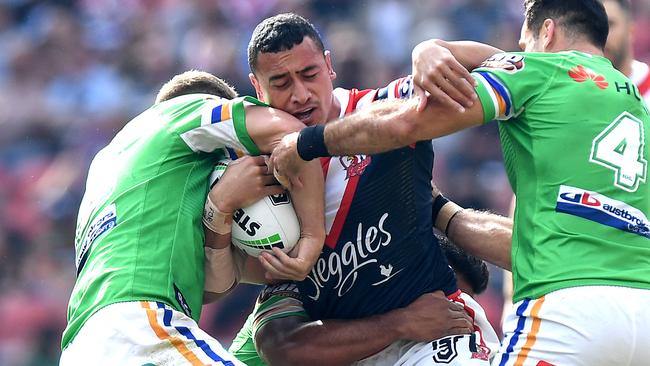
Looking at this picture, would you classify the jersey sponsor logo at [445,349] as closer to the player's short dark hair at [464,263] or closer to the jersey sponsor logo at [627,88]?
the player's short dark hair at [464,263]

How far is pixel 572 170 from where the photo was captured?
4996 millimetres

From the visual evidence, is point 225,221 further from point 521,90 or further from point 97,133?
point 97,133

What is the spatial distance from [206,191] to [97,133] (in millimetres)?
7736

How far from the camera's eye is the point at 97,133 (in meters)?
13.1

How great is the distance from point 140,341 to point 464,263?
2.20 meters

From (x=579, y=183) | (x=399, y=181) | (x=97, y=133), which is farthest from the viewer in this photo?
(x=97, y=133)

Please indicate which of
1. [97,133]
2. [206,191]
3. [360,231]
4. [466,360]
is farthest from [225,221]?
[97,133]

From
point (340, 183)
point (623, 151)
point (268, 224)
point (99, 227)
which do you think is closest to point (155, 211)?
point (99, 227)

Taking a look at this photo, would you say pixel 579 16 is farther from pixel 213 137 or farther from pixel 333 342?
pixel 333 342

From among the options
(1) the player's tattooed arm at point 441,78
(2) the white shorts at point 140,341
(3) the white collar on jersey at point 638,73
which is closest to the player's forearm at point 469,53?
(1) the player's tattooed arm at point 441,78

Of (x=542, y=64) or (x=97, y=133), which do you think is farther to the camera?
(x=97, y=133)

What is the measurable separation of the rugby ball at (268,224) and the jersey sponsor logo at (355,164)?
16.2 inches

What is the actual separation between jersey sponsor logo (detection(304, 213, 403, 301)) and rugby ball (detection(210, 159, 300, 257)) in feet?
1.33

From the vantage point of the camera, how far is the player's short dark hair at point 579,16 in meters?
5.48
